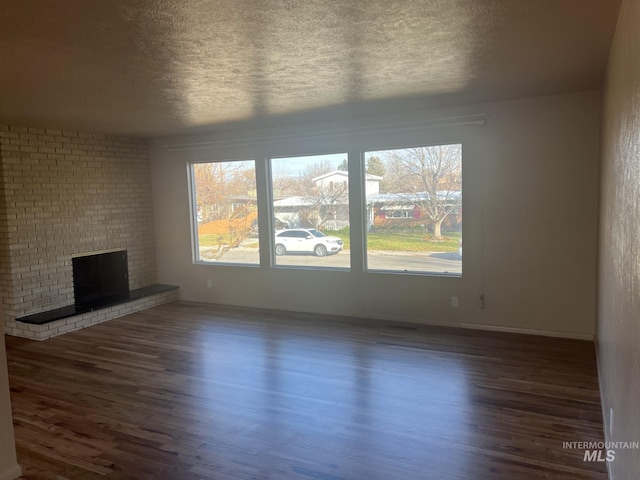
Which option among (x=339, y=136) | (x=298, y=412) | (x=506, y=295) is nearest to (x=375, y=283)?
(x=506, y=295)

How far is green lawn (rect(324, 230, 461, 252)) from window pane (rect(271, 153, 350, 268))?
23 centimetres

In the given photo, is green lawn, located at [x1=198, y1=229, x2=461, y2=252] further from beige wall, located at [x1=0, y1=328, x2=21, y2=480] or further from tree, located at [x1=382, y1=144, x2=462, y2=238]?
beige wall, located at [x1=0, y1=328, x2=21, y2=480]

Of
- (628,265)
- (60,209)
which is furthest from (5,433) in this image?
(60,209)

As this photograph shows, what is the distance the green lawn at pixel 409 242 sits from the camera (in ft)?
16.4

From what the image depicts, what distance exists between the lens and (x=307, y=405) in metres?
3.19

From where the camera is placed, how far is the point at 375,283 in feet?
17.7

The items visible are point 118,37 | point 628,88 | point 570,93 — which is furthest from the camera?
point 570,93

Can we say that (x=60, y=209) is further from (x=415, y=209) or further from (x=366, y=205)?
(x=415, y=209)

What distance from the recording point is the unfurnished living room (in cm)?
234

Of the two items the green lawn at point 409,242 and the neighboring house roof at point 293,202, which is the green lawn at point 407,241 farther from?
the neighboring house roof at point 293,202

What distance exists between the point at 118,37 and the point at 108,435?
2.46 meters

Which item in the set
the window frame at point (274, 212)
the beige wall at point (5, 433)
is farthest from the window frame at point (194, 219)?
the beige wall at point (5, 433)

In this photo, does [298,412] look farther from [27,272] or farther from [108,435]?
[27,272]

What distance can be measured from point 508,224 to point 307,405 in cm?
288
